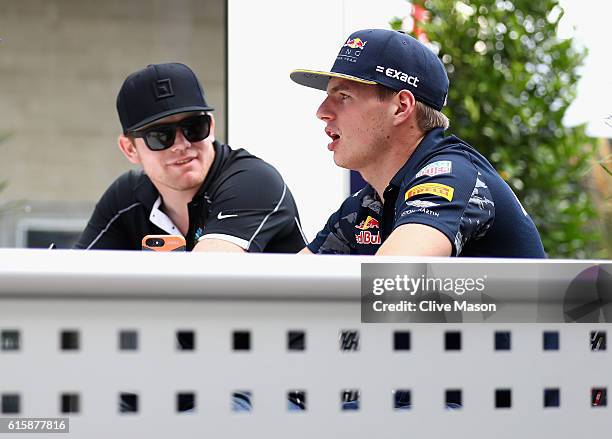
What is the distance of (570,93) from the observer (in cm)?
590

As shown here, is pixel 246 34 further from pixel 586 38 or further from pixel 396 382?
pixel 396 382

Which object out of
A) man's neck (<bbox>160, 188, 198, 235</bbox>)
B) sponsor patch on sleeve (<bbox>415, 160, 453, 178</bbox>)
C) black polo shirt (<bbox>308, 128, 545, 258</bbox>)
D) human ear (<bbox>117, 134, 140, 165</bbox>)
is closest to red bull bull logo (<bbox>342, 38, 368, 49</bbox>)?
black polo shirt (<bbox>308, 128, 545, 258</bbox>)

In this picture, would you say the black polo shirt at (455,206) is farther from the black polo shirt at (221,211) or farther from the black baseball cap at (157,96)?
the black baseball cap at (157,96)

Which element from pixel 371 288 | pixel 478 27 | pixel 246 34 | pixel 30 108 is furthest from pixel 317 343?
pixel 30 108

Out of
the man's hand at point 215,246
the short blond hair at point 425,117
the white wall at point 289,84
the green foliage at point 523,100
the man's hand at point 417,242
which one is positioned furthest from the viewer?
the green foliage at point 523,100

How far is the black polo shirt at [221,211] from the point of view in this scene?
240cm

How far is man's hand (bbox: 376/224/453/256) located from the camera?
1393 millimetres

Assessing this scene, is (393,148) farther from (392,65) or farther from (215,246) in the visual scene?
(215,246)

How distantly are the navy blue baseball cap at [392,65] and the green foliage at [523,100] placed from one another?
372 cm

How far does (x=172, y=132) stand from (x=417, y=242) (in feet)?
3.98

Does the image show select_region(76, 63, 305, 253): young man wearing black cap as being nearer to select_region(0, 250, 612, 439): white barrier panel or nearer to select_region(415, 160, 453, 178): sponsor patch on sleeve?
select_region(415, 160, 453, 178): sponsor patch on sleeve

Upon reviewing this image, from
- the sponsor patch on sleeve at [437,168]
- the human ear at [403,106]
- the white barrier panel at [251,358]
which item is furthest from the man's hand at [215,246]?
the white barrier panel at [251,358]

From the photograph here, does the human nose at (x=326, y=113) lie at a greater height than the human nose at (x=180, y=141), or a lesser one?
greater

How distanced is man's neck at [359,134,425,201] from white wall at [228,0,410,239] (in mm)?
1941
